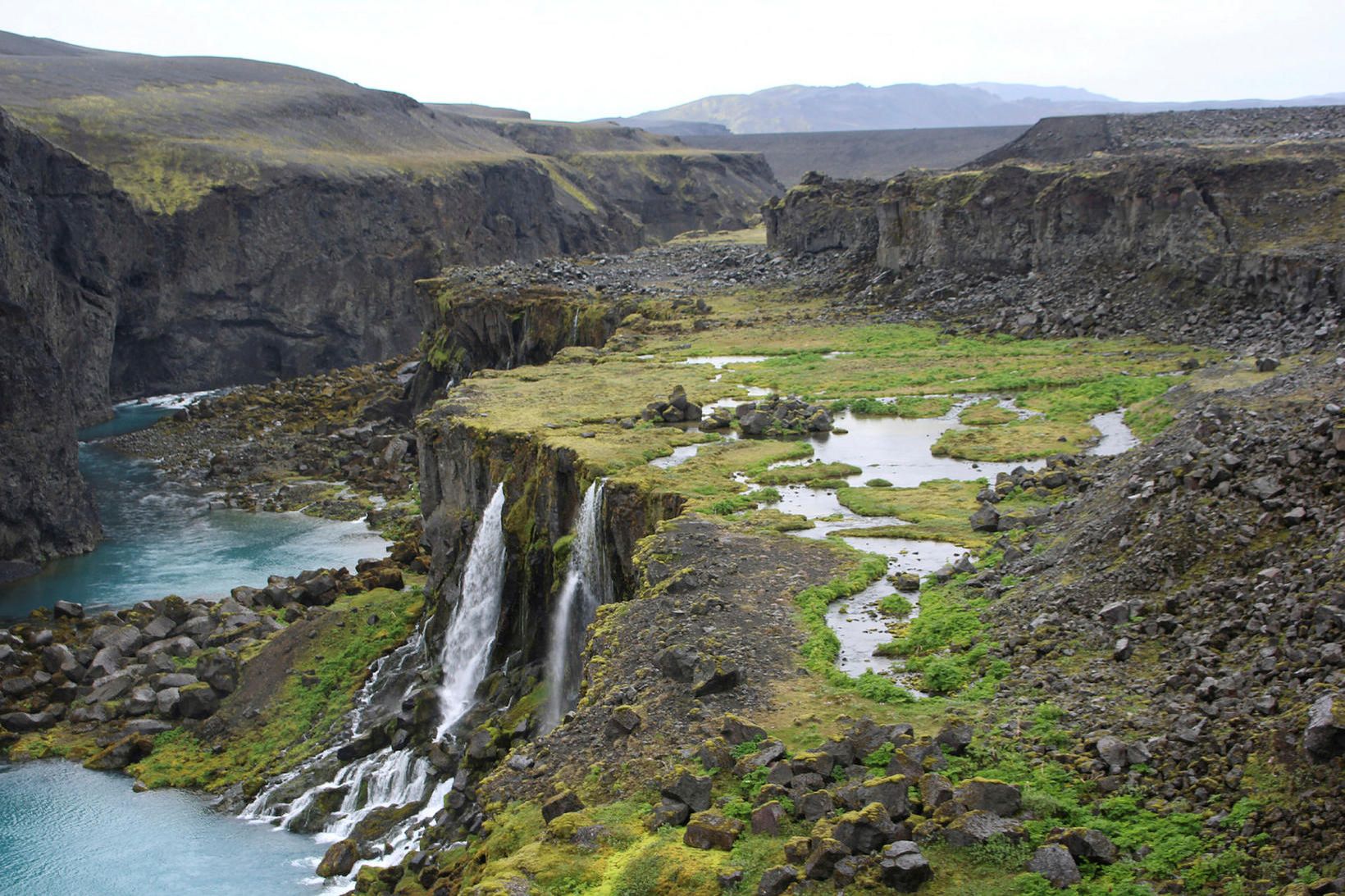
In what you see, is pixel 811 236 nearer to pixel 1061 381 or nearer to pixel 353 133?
pixel 1061 381

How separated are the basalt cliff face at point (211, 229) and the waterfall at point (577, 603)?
33499 mm

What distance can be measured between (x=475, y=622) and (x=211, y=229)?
71694mm

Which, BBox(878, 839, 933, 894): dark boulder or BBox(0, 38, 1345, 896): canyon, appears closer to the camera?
BBox(878, 839, 933, 894): dark boulder

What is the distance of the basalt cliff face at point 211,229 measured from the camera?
5769 centimetres

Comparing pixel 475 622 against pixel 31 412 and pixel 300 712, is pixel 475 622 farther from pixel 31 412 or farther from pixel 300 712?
pixel 31 412

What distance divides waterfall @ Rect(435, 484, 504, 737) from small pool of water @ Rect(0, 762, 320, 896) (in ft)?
20.7

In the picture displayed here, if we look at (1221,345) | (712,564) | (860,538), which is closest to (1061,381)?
(1221,345)

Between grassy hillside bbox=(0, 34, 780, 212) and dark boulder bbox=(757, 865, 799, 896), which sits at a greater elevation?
grassy hillside bbox=(0, 34, 780, 212)

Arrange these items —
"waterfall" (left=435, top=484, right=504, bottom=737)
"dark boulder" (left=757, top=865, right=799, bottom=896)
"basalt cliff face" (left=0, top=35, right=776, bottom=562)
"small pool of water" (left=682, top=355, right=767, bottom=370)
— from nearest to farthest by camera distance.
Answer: "dark boulder" (left=757, top=865, right=799, bottom=896)
"waterfall" (left=435, top=484, right=504, bottom=737)
"small pool of water" (left=682, top=355, right=767, bottom=370)
"basalt cliff face" (left=0, top=35, right=776, bottom=562)

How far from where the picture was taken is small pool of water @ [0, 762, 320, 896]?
29.1 metres

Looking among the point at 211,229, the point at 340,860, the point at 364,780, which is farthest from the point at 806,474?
the point at 211,229

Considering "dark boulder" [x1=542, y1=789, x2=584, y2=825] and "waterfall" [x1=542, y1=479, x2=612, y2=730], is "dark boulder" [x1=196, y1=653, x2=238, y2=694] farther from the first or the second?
"dark boulder" [x1=542, y1=789, x2=584, y2=825]

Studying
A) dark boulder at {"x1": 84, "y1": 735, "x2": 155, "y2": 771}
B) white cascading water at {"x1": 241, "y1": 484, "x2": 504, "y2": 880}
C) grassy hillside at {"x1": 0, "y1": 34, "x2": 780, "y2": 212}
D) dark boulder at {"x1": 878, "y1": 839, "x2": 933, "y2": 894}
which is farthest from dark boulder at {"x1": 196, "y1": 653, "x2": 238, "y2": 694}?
grassy hillside at {"x1": 0, "y1": 34, "x2": 780, "y2": 212}

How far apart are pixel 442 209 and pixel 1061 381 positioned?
86.5 m
